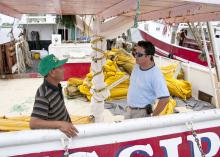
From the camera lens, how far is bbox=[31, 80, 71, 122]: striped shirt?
2365 millimetres

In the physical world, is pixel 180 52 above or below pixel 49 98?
below

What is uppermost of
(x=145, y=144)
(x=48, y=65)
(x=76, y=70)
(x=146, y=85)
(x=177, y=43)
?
(x=48, y=65)

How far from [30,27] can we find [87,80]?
47.9 feet

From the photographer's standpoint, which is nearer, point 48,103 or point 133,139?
point 133,139

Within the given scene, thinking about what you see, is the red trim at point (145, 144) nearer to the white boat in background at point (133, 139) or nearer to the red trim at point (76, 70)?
the white boat in background at point (133, 139)

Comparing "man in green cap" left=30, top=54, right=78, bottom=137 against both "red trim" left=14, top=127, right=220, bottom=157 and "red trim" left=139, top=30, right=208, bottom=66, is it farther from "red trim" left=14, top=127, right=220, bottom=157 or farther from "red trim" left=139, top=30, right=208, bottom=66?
"red trim" left=139, top=30, right=208, bottom=66

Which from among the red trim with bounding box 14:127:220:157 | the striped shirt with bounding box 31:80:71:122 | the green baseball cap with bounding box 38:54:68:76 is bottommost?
the red trim with bounding box 14:127:220:157

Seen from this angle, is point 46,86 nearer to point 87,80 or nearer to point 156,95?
point 156,95

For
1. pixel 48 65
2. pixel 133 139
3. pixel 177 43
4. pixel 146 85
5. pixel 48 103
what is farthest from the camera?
pixel 177 43

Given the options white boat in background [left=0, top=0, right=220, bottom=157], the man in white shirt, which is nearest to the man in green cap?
white boat in background [left=0, top=0, right=220, bottom=157]

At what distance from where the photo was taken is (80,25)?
16.4 ft

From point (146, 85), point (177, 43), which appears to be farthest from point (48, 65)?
point (177, 43)

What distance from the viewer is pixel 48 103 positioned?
2.43m

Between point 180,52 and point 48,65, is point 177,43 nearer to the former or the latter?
point 180,52
